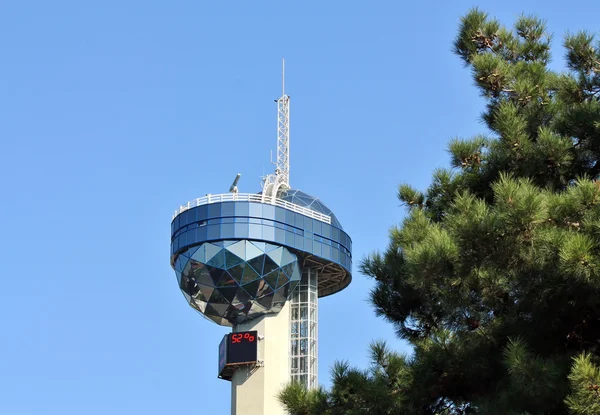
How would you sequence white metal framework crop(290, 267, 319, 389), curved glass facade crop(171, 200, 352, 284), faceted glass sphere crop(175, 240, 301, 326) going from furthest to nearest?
1. white metal framework crop(290, 267, 319, 389)
2. curved glass facade crop(171, 200, 352, 284)
3. faceted glass sphere crop(175, 240, 301, 326)

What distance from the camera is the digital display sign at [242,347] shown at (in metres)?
55.4

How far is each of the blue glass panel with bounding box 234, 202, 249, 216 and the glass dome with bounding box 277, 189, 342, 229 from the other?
342 centimetres

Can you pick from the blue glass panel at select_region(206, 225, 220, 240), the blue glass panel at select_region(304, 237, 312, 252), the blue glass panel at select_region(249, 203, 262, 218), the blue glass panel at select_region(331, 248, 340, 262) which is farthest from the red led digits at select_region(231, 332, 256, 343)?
the blue glass panel at select_region(249, 203, 262, 218)

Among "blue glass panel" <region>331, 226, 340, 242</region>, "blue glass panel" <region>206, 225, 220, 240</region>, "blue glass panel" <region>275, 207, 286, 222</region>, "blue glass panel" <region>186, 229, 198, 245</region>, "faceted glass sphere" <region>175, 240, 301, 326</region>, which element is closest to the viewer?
"faceted glass sphere" <region>175, 240, 301, 326</region>

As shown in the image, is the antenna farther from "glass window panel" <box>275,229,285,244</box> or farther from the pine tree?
the pine tree

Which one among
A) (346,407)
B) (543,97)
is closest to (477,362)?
(346,407)

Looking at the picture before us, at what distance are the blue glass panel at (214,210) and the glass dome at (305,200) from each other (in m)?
4.52

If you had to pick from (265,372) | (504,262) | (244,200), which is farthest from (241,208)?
(504,262)

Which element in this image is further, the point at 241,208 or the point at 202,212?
the point at 202,212

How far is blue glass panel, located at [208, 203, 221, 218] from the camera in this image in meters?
55.5

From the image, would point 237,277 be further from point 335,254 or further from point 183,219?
point 335,254

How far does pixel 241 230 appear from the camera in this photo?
54.6 m

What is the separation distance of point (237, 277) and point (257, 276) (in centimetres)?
122

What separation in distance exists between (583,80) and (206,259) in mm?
39683
